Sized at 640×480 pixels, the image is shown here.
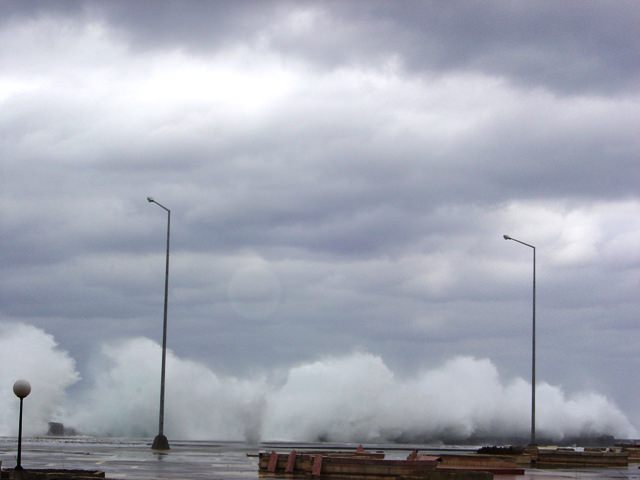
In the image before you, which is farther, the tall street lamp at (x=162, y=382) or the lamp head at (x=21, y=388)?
the tall street lamp at (x=162, y=382)

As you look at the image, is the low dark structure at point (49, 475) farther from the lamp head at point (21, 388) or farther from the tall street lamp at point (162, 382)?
the tall street lamp at point (162, 382)

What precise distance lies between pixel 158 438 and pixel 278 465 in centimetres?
2131

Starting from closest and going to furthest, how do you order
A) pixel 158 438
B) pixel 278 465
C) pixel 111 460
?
1. pixel 278 465
2. pixel 111 460
3. pixel 158 438

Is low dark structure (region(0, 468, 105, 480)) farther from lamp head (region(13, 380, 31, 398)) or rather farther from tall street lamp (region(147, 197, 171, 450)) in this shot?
tall street lamp (region(147, 197, 171, 450))

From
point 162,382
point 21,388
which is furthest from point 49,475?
point 162,382

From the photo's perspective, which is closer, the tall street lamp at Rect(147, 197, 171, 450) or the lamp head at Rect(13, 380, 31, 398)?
the lamp head at Rect(13, 380, 31, 398)

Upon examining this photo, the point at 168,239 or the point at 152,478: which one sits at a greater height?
the point at 168,239

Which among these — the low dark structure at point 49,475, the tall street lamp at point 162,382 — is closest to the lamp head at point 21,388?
the low dark structure at point 49,475

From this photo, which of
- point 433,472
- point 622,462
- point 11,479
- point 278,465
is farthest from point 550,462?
point 11,479

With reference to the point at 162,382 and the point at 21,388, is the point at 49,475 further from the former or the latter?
the point at 162,382

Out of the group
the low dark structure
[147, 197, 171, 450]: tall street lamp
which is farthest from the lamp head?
[147, 197, 171, 450]: tall street lamp

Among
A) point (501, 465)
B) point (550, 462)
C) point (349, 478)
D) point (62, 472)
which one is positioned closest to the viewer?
point (62, 472)

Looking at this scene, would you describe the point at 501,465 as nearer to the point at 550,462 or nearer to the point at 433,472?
the point at 550,462

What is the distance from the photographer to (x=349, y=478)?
32969 millimetres
